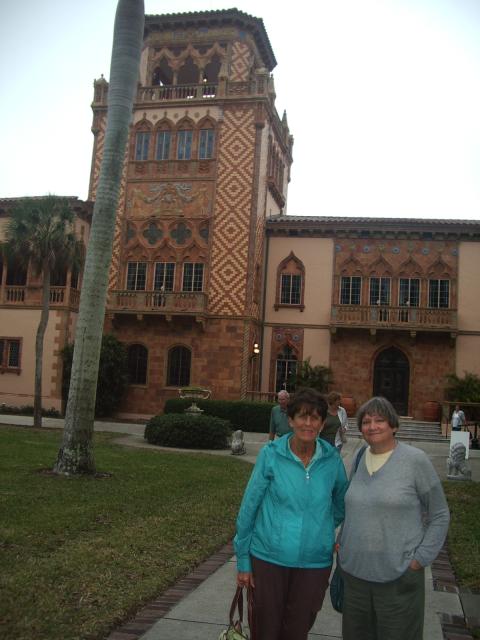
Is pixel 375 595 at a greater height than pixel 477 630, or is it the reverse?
pixel 375 595

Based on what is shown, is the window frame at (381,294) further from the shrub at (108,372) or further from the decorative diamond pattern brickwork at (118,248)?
the decorative diamond pattern brickwork at (118,248)

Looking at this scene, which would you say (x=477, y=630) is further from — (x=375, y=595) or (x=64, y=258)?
(x=64, y=258)

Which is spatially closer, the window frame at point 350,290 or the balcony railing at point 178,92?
the window frame at point 350,290

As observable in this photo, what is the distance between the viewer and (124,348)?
3142cm

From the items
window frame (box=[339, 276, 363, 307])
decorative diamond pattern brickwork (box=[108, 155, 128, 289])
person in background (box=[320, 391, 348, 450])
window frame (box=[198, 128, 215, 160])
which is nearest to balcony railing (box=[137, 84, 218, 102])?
window frame (box=[198, 128, 215, 160])

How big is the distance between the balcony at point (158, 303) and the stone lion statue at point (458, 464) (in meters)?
16.9

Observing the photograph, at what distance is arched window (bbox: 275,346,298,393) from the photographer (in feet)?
107

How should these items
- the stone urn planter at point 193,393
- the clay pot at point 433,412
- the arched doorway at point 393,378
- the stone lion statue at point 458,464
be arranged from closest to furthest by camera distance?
the stone lion statue at point 458,464 → the stone urn planter at point 193,393 → the clay pot at point 433,412 → the arched doorway at point 393,378

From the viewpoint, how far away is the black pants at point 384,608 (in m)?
3.88

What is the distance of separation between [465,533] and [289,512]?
6635 millimetres

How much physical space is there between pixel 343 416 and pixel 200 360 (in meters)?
18.9

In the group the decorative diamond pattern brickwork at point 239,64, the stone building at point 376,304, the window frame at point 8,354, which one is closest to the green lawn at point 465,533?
the stone building at point 376,304

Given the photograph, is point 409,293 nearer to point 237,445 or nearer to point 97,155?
point 237,445

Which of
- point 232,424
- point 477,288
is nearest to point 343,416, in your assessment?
point 232,424
